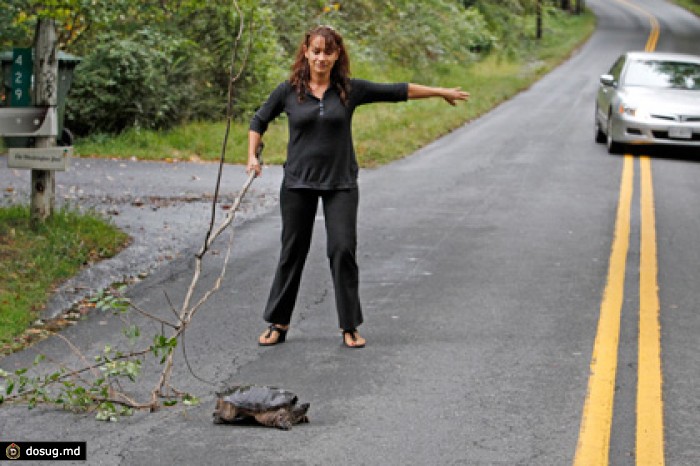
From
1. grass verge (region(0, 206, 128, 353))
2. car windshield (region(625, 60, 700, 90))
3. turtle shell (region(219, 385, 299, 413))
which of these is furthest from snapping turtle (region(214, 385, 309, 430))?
car windshield (region(625, 60, 700, 90))

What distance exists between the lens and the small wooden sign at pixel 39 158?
1011 cm

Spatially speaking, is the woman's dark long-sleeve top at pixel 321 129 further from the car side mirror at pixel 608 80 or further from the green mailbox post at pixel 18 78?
the car side mirror at pixel 608 80

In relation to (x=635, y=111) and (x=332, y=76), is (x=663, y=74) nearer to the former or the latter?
(x=635, y=111)

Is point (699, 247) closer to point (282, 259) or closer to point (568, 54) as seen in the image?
point (282, 259)

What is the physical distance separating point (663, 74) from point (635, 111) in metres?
1.61

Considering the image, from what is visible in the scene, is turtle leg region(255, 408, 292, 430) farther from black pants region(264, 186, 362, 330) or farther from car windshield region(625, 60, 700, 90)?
car windshield region(625, 60, 700, 90)

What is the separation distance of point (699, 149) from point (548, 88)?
13748mm

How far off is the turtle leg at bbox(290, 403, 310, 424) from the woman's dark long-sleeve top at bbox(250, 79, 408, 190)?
1852 millimetres

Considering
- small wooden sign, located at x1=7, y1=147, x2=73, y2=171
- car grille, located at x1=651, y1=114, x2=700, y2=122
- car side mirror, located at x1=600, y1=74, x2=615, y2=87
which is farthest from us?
car side mirror, located at x1=600, y1=74, x2=615, y2=87

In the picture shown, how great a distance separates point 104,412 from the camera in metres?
5.95

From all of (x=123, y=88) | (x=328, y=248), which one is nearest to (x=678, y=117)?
(x=123, y=88)

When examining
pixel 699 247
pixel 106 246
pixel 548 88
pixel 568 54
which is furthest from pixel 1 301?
pixel 568 54

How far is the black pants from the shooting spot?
7391mm

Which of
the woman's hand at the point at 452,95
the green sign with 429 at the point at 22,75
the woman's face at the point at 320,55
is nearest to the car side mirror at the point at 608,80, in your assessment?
the green sign with 429 at the point at 22,75
